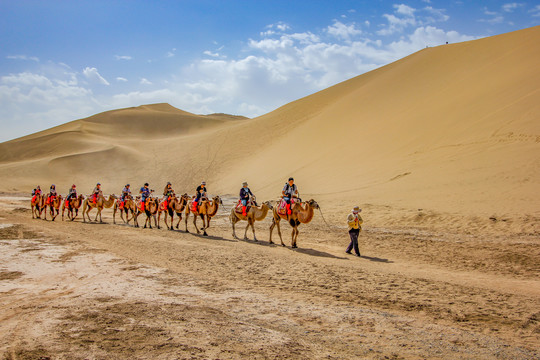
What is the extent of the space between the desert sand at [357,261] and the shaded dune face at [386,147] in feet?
0.59

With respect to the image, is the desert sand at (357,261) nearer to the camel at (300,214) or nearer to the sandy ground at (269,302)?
the sandy ground at (269,302)

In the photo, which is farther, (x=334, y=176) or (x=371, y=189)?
(x=334, y=176)

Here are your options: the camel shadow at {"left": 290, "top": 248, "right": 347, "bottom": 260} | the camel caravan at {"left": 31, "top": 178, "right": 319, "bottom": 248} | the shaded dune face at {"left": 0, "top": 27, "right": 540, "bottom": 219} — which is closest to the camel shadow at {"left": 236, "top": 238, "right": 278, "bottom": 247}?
the camel caravan at {"left": 31, "top": 178, "right": 319, "bottom": 248}

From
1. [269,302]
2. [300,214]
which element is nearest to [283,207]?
[300,214]

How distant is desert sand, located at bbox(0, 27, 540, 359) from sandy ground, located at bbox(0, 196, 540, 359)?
0.04 m

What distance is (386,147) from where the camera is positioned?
3300cm

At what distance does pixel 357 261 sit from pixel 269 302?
526 centimetres

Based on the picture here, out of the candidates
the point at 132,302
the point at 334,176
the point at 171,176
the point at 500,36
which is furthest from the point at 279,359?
the point at 500,36

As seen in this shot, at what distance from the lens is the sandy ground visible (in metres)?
5.84

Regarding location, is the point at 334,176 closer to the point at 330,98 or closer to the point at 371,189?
the point at 371,189

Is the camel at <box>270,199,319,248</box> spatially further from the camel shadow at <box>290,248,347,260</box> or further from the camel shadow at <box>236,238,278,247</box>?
the camel shadow at <box>236,238,278,247</box>

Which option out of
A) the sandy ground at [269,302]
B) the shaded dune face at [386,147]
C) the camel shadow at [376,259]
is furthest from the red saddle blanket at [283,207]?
the shaded dune face at [386,147]

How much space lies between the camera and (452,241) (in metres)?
15.3

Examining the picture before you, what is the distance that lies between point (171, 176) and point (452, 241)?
40.9 metres
